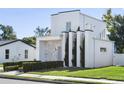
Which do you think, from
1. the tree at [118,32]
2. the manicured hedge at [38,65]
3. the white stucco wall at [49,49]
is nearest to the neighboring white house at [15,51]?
the white stucco wall at [49,49]

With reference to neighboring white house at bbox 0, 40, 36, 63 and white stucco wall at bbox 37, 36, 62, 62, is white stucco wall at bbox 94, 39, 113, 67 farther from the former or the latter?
neighboring white house at bbox 0, 40, 36, 63

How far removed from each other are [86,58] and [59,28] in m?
6.66

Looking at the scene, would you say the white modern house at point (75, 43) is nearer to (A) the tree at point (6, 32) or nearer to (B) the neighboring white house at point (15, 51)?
(B) the neighboring white house at point (15, 51)

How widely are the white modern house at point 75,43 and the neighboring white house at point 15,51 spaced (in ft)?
28.8

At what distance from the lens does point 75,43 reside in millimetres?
29922

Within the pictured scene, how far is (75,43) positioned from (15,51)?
14.2 meters

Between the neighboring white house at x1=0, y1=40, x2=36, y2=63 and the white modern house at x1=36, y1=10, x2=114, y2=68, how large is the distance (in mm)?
8783

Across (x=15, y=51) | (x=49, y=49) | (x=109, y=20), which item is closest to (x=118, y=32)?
(x=109, y=20)

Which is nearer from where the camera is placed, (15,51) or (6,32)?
(15,51)

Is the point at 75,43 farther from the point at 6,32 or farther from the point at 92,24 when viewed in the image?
the point at 6,32

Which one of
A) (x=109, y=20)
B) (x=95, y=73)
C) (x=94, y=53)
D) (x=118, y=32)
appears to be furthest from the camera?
(x=109, y=20)
